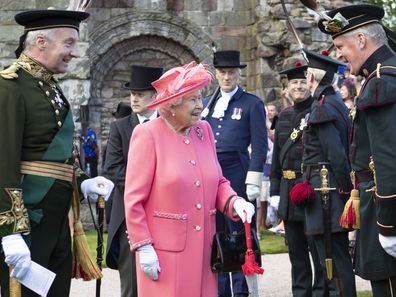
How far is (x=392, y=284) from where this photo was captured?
4.84m

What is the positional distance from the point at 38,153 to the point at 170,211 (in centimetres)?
83

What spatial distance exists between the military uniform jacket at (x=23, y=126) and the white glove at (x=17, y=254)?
0.04 metres

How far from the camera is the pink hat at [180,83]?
4.94 m

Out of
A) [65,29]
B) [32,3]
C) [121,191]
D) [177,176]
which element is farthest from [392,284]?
[32,3]

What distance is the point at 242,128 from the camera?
8047mm

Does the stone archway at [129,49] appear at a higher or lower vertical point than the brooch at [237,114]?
higher

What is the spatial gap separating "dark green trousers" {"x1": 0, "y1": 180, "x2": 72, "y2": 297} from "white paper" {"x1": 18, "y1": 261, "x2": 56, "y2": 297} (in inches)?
6.1

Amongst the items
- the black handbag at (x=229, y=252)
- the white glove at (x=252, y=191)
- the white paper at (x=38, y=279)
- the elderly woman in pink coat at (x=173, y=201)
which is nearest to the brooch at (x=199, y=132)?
the elderly woman in pink coat at (x=173, y=201)

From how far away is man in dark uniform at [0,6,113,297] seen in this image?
4.52m

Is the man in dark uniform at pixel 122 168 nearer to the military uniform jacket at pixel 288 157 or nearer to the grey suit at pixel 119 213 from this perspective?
the grey suit at pixel 119 213

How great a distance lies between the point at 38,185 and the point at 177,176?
0.79 meters

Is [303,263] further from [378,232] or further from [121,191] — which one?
[378,232]

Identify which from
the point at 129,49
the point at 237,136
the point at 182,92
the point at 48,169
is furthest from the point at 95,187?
the point at 129,49

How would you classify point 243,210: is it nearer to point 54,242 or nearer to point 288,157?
point 54,242
